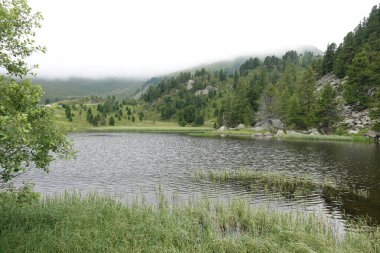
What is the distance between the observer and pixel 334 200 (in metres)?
31.2

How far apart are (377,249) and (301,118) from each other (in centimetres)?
11934

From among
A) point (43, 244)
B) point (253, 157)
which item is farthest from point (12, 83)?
point (253, 157)

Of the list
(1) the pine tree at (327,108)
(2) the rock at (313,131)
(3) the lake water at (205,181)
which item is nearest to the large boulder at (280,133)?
(2) the rock at (313,131)

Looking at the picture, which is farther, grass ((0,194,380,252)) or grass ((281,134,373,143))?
grass ((281,134,373,143))

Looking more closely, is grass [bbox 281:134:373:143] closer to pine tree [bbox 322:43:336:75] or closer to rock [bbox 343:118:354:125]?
rock [bbox 343:118:354:125]

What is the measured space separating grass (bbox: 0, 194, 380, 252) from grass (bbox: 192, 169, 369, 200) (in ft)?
41.2

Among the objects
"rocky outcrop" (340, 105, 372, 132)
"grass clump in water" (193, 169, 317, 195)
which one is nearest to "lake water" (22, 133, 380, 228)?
"grass clump in water" (193, 169, 317, 195)

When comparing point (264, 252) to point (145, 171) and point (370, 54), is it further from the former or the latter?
point (370, 54)

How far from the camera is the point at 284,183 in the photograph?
38.5 m

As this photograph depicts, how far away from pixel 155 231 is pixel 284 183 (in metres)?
25.3

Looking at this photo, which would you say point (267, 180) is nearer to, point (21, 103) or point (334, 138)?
point (21, 103)

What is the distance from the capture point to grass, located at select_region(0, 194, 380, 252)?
15.8m

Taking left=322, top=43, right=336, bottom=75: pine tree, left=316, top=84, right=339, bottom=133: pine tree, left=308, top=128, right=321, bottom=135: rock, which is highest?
left=322, top=43, right=336, bottom=75: pine tree

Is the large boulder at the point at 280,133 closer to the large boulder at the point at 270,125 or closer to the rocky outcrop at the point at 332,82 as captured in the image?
the large boulder at the point at 270,125
